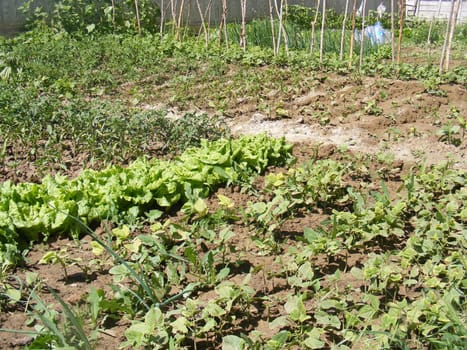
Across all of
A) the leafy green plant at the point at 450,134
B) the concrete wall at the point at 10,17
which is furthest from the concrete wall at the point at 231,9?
the leafy green plant at the point at 450,134

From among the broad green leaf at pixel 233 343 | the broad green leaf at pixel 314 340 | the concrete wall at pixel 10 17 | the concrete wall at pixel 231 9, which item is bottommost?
the concrete wall at pixel 231 9

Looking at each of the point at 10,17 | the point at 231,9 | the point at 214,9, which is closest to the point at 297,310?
the point at 10,17

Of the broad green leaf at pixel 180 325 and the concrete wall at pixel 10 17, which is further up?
the concrete wall at pixel 10 17

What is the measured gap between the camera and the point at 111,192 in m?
3.53

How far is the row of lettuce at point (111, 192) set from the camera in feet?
10.8

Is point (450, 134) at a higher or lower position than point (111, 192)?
lower

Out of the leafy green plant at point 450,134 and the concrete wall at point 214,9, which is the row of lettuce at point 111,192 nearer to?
the leafy green plant at point 450,134

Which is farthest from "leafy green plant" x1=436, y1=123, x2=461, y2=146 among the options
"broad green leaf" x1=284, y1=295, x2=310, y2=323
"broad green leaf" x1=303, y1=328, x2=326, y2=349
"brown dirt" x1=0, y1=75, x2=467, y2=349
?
"broad green leaf" x1=303, y1=328, x2=326, y2=349

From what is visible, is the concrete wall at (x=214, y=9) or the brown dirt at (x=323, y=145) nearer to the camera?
the brown dirt at (x=323, y=145)

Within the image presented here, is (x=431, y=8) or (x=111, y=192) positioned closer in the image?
(x=111, y=192)

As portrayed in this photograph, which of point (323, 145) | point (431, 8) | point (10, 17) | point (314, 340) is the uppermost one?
point (10, 17)

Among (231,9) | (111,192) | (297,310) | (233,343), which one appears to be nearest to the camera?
(233,343)

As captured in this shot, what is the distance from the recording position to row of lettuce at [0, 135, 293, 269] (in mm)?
3281

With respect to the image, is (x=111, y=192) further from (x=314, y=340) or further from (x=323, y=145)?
(x=323, y=145)
